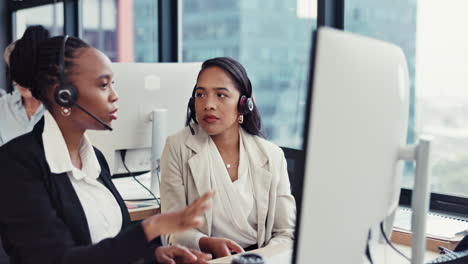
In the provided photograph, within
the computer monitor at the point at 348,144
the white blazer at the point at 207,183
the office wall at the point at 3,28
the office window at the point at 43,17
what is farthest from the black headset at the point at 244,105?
the office wall at the point at 3,28

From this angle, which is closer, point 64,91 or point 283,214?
point 64,91

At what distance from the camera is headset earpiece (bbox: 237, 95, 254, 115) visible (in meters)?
1.87

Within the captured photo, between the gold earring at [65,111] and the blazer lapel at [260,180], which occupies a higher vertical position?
the gold earring at [65,111]

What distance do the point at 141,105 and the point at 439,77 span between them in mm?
1196

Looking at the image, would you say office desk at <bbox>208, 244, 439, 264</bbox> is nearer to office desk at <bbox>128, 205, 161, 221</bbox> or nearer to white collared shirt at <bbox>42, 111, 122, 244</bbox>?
white collared shirt at <bbox>42, 111, 122, 244</bbox>

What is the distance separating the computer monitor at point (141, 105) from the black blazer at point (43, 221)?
87cm

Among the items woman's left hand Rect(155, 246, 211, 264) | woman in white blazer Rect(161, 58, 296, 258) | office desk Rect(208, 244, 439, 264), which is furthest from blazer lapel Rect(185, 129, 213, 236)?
woman's left hand Rect(155, 246, 211, 264)

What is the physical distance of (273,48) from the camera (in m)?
2.85

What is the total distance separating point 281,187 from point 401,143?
33.2 inches

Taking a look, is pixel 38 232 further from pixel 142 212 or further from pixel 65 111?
pixel 142 212

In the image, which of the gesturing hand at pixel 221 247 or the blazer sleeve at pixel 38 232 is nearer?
the blazer sleeve at pixel 38 232

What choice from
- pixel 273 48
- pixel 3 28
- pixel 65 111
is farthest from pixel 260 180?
pixel 3 28

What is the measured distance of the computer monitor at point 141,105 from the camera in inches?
82.4

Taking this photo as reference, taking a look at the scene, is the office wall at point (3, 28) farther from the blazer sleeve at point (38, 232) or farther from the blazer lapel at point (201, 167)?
the blazer sleeve at point (38, 232)
